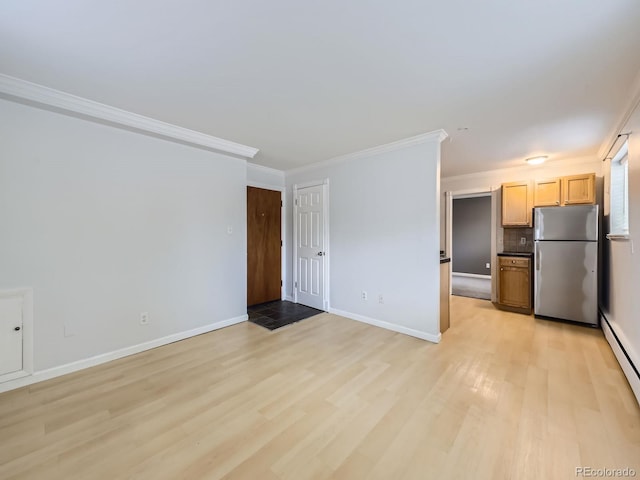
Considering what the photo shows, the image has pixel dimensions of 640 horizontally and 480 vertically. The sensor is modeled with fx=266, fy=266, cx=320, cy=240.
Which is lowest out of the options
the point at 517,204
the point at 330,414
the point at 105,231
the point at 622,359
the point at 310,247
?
the point at 330,414

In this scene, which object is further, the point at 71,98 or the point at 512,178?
the point at 512,178

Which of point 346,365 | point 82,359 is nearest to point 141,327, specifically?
point 82,359

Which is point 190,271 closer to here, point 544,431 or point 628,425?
point 544,431

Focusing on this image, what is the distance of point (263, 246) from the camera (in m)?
4.76

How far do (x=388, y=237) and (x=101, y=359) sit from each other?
340 cm

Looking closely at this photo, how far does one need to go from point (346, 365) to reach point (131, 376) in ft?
6.41

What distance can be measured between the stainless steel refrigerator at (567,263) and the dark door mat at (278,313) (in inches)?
133

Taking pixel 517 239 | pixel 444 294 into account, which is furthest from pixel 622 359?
pixel 517 239

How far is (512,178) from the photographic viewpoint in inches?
182

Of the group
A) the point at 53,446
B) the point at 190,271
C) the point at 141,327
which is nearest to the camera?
the point at 53,446

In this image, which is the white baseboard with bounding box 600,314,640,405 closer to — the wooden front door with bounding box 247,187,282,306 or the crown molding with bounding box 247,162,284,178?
the wooden front door with bounding box 247,187,282,306

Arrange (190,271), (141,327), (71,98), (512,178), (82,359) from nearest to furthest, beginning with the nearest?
(71,98), (82,359), (141,327), (190,271), (512,178)

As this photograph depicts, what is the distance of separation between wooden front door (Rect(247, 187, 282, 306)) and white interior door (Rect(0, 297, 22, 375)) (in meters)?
2.67

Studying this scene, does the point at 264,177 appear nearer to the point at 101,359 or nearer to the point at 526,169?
the point at 101,359
